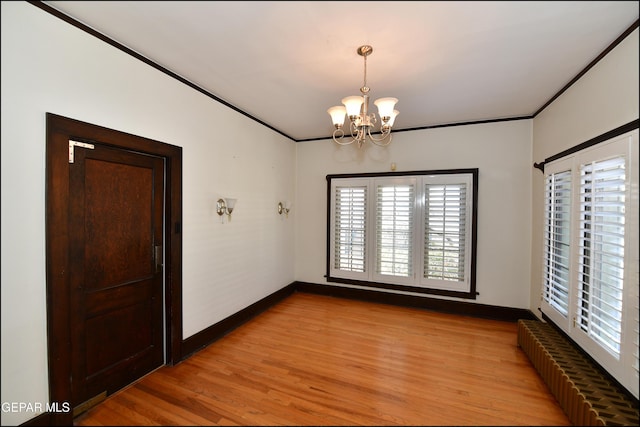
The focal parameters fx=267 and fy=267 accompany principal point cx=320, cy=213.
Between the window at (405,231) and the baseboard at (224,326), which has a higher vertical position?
the window at (405,231)

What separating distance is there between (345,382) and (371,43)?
2.83 metres

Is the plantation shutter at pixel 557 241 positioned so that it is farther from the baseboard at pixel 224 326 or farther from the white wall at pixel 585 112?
the baseboard at pixel 224 326

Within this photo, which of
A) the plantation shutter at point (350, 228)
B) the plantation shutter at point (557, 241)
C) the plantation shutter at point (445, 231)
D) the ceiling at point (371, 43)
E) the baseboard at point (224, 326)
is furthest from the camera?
the plantation shutter at point (350, 228)

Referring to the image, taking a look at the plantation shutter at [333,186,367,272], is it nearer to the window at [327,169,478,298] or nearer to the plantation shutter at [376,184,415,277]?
the window at [327,169,478,298]

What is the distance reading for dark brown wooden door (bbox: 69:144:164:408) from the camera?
194cm

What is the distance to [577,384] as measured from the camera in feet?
6.32

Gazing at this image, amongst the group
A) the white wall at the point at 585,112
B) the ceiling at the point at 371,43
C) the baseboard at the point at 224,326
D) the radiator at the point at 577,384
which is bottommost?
the baseboard at the point at 224,326

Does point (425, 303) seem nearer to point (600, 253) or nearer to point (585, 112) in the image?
point (600, 253)

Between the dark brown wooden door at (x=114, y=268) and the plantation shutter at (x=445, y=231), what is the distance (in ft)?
11.5

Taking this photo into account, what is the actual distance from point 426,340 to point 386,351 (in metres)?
0.59

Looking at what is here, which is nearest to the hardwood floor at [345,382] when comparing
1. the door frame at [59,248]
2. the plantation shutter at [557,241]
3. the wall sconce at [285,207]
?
the door frame at [59,248]

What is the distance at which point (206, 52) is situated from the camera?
2.23m

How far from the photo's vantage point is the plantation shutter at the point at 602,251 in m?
1.89

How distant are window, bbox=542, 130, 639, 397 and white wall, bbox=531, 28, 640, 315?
0.19 metres
